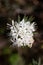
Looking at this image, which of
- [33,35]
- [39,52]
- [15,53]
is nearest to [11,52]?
[15,53]

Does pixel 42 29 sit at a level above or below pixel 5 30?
above

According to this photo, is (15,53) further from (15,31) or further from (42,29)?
(15,31)

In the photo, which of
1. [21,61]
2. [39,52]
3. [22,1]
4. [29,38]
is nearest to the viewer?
[29,38]

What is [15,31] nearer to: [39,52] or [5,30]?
[5,30]

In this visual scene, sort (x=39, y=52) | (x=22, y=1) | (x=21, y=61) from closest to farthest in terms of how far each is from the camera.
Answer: (x=21, y=61) < (x=39, y=52) < (x=22, y=1)

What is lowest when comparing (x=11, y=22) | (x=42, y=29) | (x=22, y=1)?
(x=11, y=22)

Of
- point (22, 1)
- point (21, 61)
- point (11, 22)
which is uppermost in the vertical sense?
point (22, 1)

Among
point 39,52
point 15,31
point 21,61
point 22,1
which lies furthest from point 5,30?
point 22,1

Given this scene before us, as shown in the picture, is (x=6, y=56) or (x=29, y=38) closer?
(x=29, y=38)
